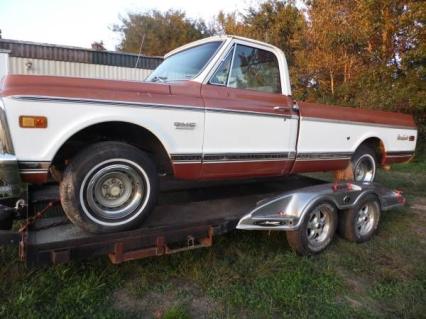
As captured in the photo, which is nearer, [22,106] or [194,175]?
[22,106]

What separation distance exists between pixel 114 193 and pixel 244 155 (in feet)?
4.67

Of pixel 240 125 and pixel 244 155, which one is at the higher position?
pixel 240 125

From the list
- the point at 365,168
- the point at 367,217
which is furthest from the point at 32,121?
the point at 365,168

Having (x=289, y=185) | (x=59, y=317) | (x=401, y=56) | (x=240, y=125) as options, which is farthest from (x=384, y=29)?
(x=59, y=317)

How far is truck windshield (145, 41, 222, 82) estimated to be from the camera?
3771 mm

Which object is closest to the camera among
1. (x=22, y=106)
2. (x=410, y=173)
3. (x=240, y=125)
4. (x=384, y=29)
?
(x=22, y=106)

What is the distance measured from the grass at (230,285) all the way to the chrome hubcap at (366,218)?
35cm

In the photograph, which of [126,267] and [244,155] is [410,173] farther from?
[126,267]

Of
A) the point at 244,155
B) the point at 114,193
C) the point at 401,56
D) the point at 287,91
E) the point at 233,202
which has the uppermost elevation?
the point at 401,56

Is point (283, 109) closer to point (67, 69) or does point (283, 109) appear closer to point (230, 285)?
point (230, 285)

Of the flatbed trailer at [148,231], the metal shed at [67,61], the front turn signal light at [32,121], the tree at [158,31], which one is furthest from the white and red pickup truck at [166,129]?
the tree at [158,31]

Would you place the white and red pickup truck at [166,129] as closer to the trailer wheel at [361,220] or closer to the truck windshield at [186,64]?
the truck windshield at [186,64]

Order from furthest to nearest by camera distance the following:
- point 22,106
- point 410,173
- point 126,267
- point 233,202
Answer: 1. point 410,173
2. point 233,202
3. point 126,267
4. point 22,106

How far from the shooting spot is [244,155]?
3793mm
